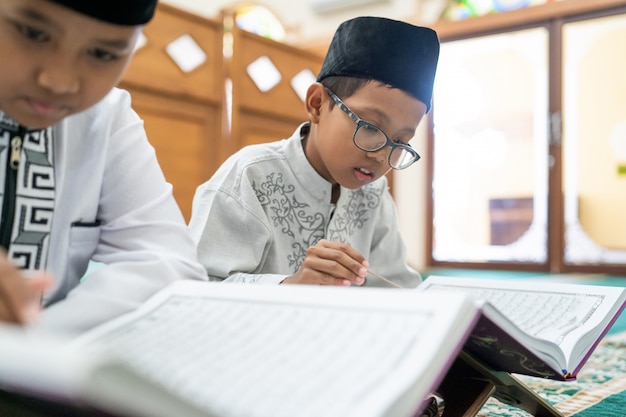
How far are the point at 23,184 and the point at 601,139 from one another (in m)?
4.81

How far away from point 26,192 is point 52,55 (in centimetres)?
24

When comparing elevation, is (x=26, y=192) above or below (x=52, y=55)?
below

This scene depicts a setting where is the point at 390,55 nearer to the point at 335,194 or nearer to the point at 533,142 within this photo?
the point at 335,194

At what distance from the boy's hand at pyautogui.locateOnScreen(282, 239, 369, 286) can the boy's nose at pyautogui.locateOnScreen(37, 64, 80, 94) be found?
48 centimetres

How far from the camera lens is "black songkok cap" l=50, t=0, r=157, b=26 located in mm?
584

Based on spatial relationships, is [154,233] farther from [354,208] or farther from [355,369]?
[354,208]

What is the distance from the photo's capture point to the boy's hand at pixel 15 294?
0.46m

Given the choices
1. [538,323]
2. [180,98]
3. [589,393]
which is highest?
[180,98]

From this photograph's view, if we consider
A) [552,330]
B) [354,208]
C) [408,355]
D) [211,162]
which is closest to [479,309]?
[408,355]

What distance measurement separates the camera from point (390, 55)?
4.25ft

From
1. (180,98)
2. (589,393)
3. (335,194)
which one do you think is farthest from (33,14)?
(180,98)

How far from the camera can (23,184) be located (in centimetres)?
77

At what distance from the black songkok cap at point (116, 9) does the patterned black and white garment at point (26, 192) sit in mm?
220

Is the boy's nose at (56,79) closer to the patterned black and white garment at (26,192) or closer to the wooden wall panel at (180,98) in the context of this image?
the patterned black and white garment at (26,192)
